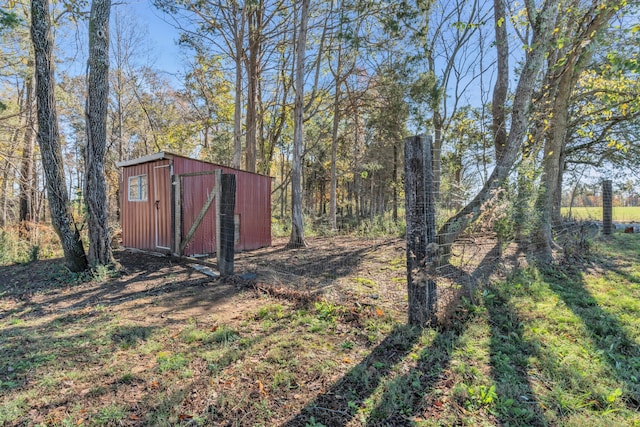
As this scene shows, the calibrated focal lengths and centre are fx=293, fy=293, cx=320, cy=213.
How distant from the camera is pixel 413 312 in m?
2.88

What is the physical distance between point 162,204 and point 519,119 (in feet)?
24.4

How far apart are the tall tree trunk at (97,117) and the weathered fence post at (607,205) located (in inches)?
494

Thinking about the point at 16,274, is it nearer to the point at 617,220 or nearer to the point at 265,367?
the point at 265,367

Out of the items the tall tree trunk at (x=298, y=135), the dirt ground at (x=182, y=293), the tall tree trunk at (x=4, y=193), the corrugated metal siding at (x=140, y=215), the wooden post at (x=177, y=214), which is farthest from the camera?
the tall tree trunk at (x=4, y=193)

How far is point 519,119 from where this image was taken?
4637 millimetres

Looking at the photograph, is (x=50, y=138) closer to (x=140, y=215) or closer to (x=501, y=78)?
(x=140, y=215)

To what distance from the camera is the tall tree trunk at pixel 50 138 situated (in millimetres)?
4598

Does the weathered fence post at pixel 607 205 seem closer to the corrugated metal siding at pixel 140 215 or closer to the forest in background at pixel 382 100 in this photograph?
the forest in background at pixel 382 100

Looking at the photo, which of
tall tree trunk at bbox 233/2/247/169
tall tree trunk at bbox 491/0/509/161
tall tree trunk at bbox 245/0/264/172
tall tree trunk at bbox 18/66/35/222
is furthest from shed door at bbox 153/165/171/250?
tall tree trunk at bbox 491/0/509/161

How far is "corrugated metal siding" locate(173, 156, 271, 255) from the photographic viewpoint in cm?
691

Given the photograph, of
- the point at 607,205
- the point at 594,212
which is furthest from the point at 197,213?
the point at 594,212

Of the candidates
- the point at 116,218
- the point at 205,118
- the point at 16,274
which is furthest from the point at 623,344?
the point at 116,218

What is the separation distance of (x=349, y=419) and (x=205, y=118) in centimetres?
1586

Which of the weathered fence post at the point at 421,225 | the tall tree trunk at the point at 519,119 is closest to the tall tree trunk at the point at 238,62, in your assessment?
the tall tree trunk at the point at 519,119
